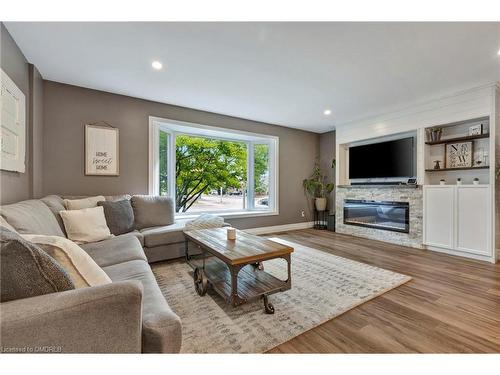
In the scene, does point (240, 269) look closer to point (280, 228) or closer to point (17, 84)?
point (17, 84)

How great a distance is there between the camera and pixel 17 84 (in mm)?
2250

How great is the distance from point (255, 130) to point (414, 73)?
2758 millimetres

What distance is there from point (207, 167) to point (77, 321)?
3971 mm

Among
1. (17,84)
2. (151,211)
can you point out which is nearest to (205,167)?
(151,211)

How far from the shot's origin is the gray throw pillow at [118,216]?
8.91ft

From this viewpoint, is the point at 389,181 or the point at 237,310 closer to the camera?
the point at 237,310

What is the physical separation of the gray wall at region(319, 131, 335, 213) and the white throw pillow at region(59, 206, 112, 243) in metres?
4.67

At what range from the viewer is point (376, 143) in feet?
14.5

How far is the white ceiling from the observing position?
1988 mm

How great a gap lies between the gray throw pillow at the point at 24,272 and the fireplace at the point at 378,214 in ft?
14.8

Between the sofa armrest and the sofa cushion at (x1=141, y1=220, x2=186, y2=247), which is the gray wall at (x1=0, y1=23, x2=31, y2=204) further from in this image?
the sofa armrest

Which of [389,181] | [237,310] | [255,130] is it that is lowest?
[237,310]
